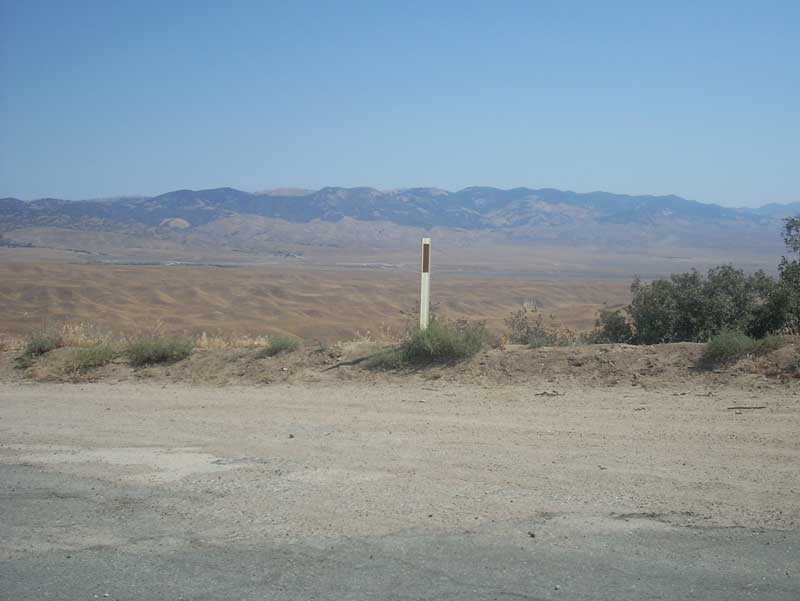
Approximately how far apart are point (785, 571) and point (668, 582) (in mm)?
735

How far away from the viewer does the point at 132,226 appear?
17475 cm

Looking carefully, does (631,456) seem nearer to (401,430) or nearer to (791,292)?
(401,430)

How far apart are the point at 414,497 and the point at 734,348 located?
18.5 ft

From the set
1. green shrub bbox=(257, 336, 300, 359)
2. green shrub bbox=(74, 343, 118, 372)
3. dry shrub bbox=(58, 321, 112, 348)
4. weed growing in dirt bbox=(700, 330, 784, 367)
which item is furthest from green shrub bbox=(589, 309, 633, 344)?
dry shrub bbox=(58, 321, 112, 348)

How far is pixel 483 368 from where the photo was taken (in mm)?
10922

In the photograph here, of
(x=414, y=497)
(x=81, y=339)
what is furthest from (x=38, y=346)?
(x=414, y=497)

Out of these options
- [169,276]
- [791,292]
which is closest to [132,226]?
[169,276]

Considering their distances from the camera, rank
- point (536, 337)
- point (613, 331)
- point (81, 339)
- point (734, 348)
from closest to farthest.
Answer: point (734, 348)
point (81, 339)
point (536, 337)
point (613, 331)

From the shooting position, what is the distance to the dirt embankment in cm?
995

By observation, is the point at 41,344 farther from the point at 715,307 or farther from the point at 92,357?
the point at 715,307

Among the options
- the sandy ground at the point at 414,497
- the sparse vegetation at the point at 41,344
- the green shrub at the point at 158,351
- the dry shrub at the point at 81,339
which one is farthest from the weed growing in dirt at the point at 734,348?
the sparse vegetation at the point at 41,344

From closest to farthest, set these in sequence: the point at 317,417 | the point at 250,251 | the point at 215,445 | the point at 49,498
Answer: the point at 49,498, the point at 215,445, the point at 317,417, the point at 250,251

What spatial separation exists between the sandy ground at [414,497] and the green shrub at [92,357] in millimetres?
2415

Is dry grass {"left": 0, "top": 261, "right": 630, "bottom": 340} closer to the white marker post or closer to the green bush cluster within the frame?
the green bush cluster
